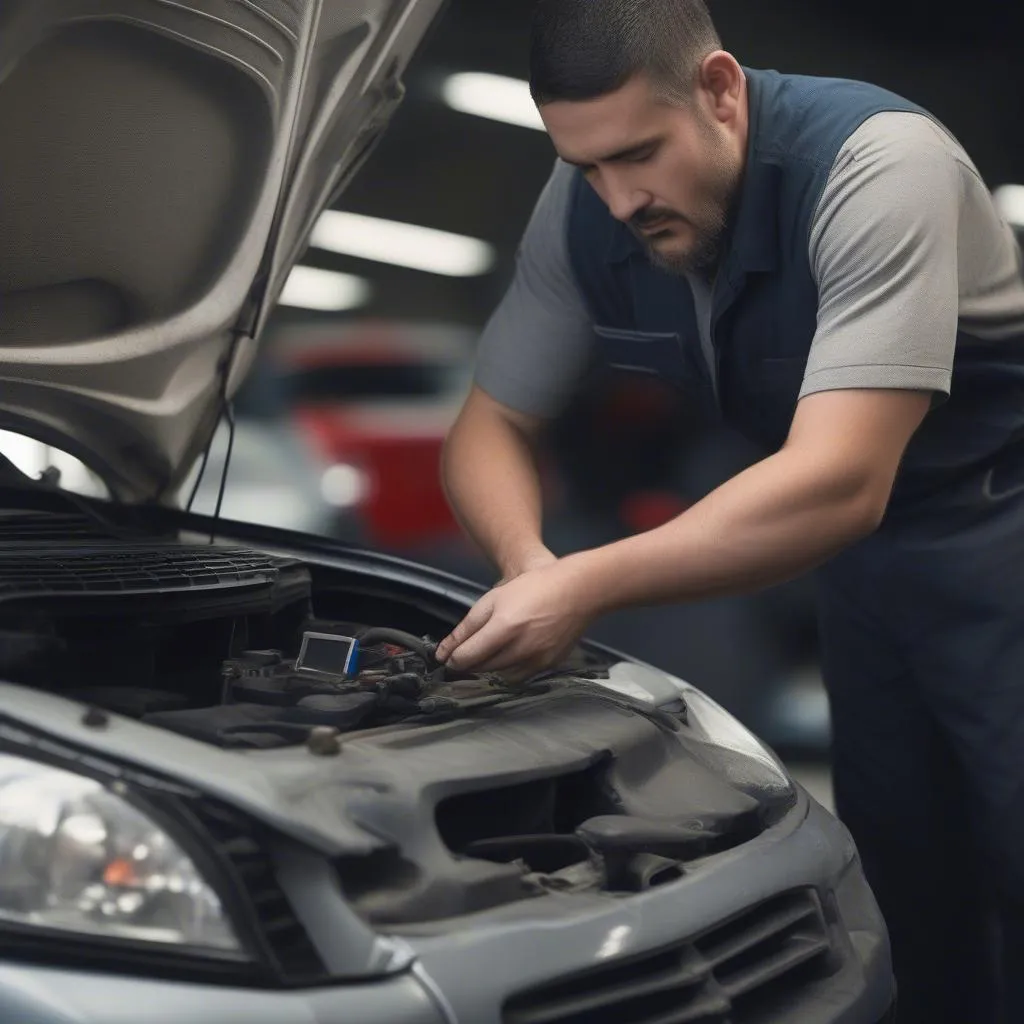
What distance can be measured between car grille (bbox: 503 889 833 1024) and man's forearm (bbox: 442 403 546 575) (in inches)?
22.4

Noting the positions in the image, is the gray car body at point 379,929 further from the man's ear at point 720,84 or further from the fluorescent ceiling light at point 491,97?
the fluorescent ceiling light at point 491,97

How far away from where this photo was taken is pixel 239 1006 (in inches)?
38.7

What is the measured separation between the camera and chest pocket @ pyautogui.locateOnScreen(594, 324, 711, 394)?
1.93 metres

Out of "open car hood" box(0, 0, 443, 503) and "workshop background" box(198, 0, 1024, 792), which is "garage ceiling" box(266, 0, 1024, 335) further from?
"open car hood" box(0, 0, 443, 503)

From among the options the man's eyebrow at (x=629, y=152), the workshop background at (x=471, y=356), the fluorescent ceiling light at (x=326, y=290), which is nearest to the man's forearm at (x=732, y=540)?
the man's eyebrow at (x=629, y=152)

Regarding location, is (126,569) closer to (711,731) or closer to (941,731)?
(711,731)

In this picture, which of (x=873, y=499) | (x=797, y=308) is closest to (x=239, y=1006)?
(x=873, y=499)

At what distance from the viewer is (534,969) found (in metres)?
1.07

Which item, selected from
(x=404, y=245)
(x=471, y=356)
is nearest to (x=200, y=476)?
(x=471, y=356)

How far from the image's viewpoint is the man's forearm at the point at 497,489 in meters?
1.81

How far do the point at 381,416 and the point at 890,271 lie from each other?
9.85 feet

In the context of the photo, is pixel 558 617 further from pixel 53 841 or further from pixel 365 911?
pixel 53 841

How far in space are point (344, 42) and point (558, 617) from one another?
0.73 m

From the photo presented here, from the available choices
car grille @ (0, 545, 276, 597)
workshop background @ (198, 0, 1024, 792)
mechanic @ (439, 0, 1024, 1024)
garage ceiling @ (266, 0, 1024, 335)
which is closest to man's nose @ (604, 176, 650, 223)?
mechanic @ (439, 0, 1024, 1024)
